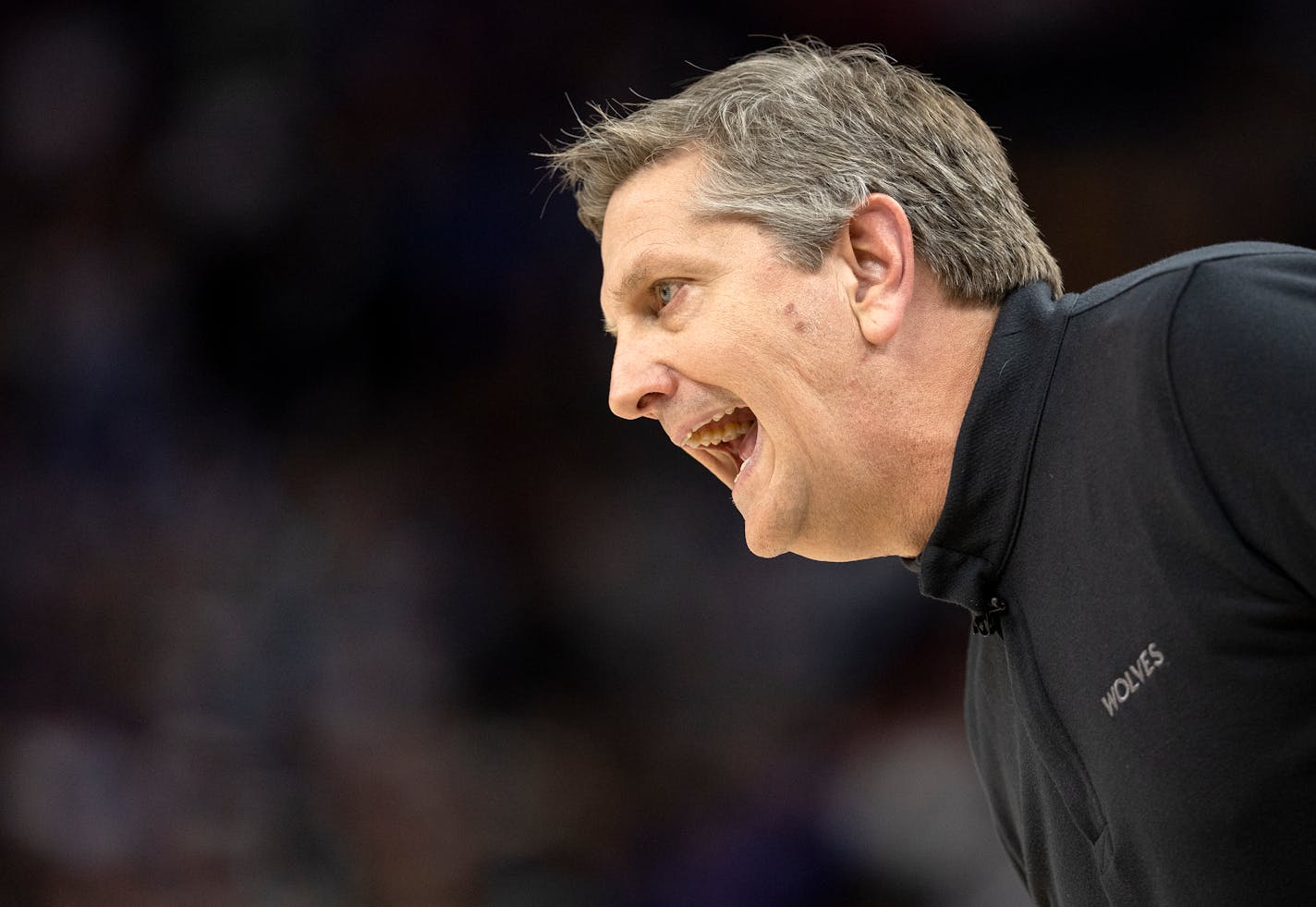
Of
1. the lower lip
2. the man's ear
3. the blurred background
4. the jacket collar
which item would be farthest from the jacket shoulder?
the blurred background

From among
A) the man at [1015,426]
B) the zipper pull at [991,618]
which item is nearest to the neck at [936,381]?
the man at [1015,426]

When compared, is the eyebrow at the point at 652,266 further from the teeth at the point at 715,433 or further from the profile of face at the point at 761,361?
the teeth at the point at 715,433

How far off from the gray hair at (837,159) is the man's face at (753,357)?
0.10 feet

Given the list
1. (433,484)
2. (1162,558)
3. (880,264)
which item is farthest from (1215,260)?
(433,484)

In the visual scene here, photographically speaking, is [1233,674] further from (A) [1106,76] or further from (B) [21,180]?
(B) [21,180]

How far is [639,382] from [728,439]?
154 millimetres

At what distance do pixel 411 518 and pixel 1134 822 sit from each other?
223cm

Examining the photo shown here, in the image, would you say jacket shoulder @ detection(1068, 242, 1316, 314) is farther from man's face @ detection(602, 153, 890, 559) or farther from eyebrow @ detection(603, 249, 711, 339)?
eyebrow @ detection(603, 249, 711, 339)

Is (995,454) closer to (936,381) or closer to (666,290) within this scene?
(936,381)

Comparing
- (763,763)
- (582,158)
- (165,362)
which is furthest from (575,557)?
(582,158)

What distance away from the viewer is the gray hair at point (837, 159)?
1.38 metres

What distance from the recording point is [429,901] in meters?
2.77

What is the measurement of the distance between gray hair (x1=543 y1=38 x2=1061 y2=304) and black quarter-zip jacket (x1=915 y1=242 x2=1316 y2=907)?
12cm

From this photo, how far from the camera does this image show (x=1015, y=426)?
125 centimetres
